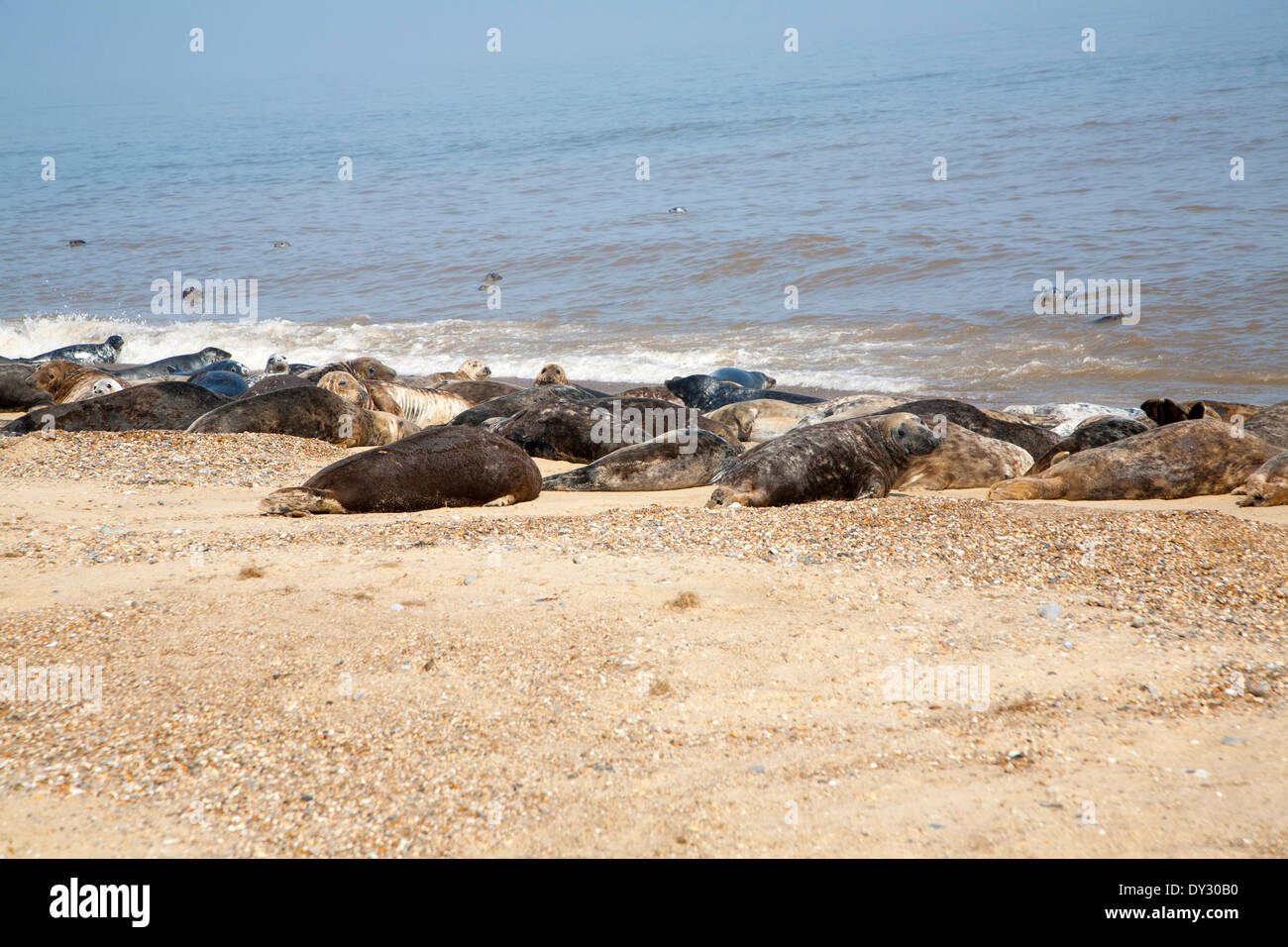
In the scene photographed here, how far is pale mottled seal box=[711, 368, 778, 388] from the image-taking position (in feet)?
38.7

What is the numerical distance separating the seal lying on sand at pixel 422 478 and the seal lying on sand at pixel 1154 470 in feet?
10.6

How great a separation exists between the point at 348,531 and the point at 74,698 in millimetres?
2004

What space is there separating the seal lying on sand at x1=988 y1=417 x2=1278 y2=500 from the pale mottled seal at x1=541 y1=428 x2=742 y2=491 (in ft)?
6.75

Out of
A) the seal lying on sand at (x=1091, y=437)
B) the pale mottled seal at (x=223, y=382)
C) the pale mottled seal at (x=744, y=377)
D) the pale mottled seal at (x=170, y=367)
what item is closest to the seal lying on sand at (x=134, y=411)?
the pale mottled seal at (x=223, y=382)

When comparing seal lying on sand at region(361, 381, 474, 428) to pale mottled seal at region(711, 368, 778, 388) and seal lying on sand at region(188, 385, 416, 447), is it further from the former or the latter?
pale mottled seal at region(711, 368, 778, 388)

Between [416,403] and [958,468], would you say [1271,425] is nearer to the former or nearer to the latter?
[958,468]

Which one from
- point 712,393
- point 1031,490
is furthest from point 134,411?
point 1031,490

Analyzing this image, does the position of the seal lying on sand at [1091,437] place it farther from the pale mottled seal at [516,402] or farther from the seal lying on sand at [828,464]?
the pale mottled seal at [516,402]

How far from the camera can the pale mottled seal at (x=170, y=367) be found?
12922mm

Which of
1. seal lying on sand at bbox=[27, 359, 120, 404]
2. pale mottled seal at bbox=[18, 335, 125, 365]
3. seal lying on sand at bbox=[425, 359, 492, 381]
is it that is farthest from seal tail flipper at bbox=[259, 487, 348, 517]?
pale mottled seal at bbox=[18, 335, 125, 365]

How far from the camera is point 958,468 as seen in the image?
24.3 ft

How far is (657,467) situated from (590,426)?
114 cm

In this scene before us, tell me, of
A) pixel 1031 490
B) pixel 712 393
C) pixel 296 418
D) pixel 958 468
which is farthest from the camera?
pixel 712 393
